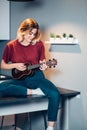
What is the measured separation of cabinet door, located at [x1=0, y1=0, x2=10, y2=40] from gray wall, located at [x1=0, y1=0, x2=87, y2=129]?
636 mm

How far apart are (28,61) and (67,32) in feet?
2.07

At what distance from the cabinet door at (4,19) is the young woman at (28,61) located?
1370mm

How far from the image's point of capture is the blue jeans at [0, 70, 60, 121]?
2445mm

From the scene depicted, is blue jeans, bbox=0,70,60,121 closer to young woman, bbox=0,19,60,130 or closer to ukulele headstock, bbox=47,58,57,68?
young woman, bbox=0,19,60,130

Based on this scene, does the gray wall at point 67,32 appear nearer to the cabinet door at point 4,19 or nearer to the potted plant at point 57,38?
the potted plant at point 57,38

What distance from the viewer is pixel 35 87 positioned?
257 cm

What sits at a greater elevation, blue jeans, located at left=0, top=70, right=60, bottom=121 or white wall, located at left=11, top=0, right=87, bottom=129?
white wall, located at left=11, top=0, right=87, bottom=129

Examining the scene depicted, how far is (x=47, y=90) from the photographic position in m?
2.50

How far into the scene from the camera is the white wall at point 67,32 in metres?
2.83

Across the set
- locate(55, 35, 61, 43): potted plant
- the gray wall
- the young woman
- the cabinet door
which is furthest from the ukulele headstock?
the cabinet door

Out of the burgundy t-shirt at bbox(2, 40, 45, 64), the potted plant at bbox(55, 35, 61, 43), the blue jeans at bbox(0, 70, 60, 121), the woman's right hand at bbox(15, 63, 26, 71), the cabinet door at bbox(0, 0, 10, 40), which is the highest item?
the cabinet door at bbox(0, 0, 10, 40)

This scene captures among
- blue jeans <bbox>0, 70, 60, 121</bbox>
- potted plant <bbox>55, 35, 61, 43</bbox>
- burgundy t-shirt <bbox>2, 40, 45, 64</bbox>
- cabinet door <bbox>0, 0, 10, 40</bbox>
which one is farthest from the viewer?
cabinet door <bbox>0, 0, 10, 40</bbox>

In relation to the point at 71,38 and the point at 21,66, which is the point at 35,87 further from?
the point at 71,38

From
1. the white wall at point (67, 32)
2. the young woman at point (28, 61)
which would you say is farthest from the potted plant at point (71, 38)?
the young woman at point (28, 61)
